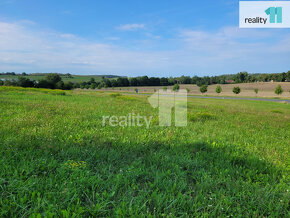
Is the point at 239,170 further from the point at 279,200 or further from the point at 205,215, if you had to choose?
the point at 205,215

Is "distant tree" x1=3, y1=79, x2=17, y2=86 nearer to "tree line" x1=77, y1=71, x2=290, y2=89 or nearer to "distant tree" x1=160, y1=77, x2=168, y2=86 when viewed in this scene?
"tree line" x1=77, y1=71, x2=290, y2=89

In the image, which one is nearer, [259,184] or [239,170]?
[259,184]

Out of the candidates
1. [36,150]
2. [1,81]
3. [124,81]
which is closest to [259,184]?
→ [36,150]

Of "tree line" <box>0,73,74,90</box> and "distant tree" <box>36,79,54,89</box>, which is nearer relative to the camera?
"tree line" <box>0,73,74,90</box>

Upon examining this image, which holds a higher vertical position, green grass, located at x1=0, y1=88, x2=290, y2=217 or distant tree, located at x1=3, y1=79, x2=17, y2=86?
distant tree, located at x1=3, y1=79, x2=17, y2=86

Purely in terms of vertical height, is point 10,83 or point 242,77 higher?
point 242,77

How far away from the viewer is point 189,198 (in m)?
2.53

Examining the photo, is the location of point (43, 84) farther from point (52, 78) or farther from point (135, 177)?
point (135, 177)

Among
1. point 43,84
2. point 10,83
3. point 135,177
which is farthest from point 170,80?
point 135,177

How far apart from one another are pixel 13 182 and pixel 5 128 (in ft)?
10.9

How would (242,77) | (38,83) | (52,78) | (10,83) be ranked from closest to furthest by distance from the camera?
(10,83)
(38,83)
(52,78)
(242,77)

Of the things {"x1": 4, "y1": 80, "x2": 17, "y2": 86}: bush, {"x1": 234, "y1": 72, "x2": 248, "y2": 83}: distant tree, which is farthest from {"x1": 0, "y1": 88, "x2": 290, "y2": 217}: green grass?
{"x1": 234, "y1": 72, "x2": 248, "y2": 83}: distant tree

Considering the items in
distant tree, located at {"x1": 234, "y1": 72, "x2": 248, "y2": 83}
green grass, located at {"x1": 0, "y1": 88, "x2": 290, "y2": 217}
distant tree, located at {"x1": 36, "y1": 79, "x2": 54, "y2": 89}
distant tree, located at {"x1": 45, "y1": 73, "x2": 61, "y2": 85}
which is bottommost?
green grass, located at {"x1": 0, "y1": 88, "x2": 290, "y2": 217}

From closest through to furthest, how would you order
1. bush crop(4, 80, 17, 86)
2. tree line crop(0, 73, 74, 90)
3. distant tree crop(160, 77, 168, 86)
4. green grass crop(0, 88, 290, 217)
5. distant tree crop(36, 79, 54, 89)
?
green grass crop(0, 88, 290, 217) < tree line crop(0, 73, 74, 90) < bush crop(4, 80, 17, 86) < distant tree crop(36, 79, 54, 89) < distant tree crop(160, 77, 168, 86)
